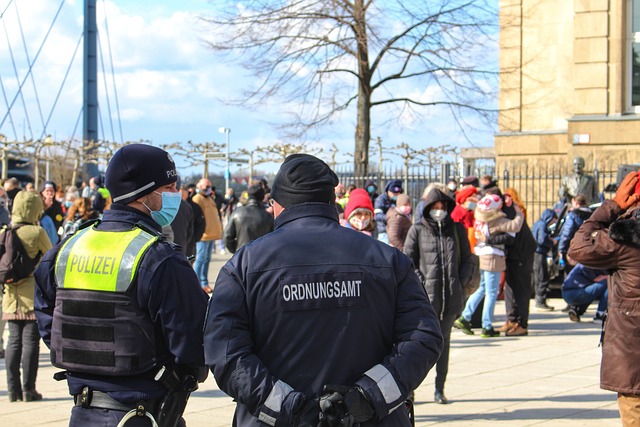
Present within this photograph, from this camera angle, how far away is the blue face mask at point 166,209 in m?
4.73

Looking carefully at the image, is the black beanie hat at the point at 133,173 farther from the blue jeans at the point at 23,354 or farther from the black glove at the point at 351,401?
the blue jeans at the point at 23,354

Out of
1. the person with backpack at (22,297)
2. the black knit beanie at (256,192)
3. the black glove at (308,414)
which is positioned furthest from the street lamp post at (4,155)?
the black glove at (308,414)

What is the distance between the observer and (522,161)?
73.4ft

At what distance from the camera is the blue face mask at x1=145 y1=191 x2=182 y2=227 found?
473cm

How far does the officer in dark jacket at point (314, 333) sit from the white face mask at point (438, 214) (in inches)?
212

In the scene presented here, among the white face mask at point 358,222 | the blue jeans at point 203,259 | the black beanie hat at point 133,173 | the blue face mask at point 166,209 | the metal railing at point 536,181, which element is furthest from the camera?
the metal railing at point 536,181

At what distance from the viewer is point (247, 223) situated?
12.6 metres

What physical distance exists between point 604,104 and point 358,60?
20.3ft

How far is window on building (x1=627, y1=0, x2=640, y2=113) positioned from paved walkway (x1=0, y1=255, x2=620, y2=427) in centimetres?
1032

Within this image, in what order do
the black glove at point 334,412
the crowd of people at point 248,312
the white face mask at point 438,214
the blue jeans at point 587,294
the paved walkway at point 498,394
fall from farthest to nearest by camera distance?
1. the blue jeans at point 587,294
2. the white face mask at point 438,214
3. the paved walkway at point 498,394
4. the crowd of people at point 248,312
5. the black glove at point 334,412

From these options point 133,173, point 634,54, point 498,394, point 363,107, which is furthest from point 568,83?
point 133,173

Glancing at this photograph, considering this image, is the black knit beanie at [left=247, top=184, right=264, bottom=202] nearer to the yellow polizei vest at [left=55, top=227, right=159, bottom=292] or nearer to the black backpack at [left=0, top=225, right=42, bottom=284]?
the black backpack at [left=0, top=225, right=42, bottom=284]

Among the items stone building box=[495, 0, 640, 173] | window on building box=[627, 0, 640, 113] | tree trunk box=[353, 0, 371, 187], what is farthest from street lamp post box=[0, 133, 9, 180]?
window on building box=[627, 0, 640, 113]

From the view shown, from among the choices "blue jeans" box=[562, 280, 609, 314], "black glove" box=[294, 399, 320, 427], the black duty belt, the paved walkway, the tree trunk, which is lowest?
the paved walkway
